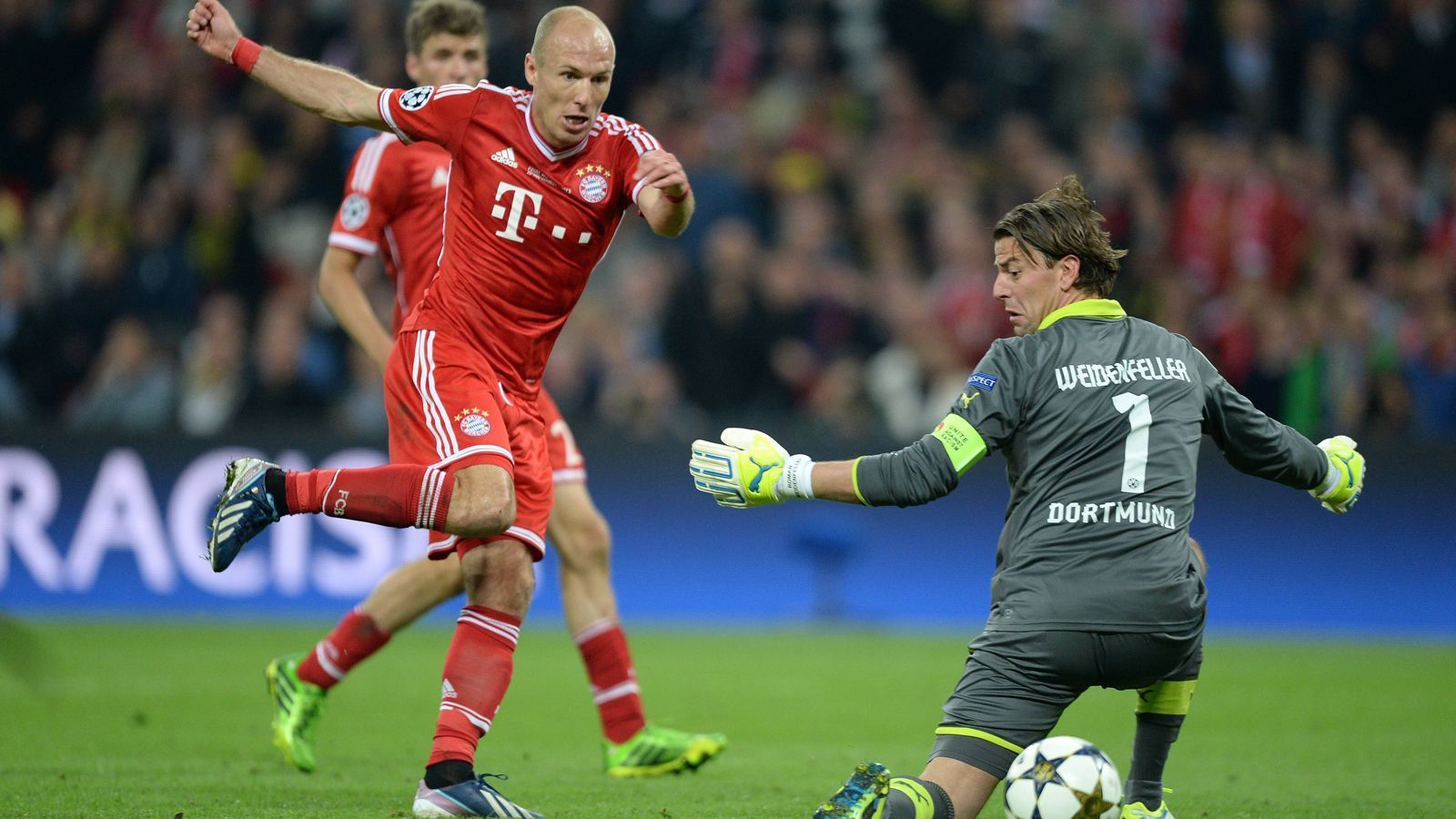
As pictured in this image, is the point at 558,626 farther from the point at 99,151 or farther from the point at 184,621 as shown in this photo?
the point at 99,151

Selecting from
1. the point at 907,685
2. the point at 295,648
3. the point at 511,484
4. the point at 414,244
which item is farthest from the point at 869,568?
the point at 511,484

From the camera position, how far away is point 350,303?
662cm

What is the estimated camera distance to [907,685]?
9.41 meters

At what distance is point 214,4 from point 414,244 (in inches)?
56.2

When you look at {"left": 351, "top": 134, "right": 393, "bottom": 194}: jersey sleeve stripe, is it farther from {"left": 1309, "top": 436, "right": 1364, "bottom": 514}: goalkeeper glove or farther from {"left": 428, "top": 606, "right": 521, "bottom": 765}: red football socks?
{"left": 1309, "top": 436, "right": 1364, "bottom": 514}: goalkeeper glove

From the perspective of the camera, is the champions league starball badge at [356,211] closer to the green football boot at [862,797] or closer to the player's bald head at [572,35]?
the player's bald head at [572,35]

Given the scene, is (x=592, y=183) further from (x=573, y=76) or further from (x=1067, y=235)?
(x=1067, y=235)

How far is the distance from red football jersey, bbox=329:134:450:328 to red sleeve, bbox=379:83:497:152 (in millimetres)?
1149

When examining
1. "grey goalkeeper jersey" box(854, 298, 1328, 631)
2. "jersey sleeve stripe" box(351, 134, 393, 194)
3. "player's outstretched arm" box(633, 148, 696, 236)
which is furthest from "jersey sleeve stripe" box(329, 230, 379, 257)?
"grey goalkeeper jersey" box(854, 298, 1328, 631)

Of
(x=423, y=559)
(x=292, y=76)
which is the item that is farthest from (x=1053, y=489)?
(x=423, y=559)

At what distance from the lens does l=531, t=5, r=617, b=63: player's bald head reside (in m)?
5.28

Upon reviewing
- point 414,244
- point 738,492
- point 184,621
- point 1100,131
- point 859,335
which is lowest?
point 184,621

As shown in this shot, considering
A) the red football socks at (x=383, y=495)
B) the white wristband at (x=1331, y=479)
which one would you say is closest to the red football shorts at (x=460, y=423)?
the red football socks at (x=383, y=495)

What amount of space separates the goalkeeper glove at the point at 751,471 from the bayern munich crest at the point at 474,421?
37.7 inches
